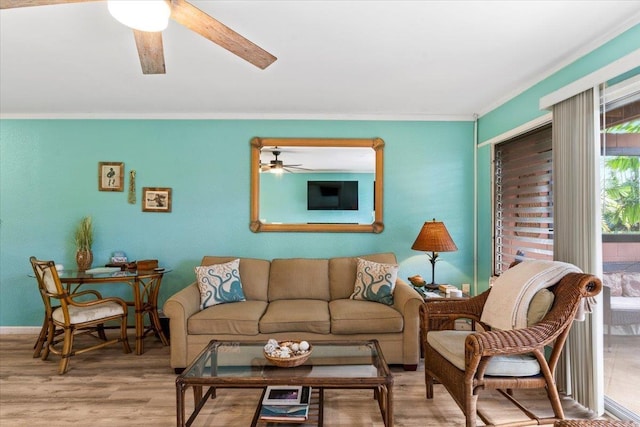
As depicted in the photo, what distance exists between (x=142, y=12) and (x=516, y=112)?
120 inches

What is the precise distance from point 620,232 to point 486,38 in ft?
4.91

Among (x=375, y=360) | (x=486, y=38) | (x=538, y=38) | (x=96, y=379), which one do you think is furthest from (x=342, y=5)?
(x=96, y=379)

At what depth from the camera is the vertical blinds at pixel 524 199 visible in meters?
2.74

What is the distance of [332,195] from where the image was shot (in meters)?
3.81

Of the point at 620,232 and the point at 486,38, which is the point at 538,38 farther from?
the point at 620,232

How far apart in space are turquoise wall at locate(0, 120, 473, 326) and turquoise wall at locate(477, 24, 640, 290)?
149mm

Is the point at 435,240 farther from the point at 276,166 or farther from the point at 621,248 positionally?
the point at 276,166

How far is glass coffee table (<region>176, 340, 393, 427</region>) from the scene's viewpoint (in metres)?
1.76

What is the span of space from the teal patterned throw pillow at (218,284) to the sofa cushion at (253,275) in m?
0.11

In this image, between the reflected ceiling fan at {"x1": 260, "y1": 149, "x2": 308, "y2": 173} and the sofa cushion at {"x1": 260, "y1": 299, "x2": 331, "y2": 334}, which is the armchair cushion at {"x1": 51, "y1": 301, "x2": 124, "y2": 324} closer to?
the sofa cushion at {"x1": 260, "y1": 299, "x2": 331, "y2": 334}

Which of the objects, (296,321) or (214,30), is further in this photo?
(296,321)

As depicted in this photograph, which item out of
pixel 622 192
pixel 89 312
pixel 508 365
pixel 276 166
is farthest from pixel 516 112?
pixel 89 312

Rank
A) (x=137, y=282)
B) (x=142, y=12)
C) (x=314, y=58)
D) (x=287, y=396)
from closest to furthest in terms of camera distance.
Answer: (x=142, y=12), (x=287, y=396), (x=314, y=58), (x=137, y=282)

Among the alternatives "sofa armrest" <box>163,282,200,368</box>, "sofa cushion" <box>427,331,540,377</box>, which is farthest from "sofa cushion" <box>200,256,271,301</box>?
"sofa cushion" <box>427,331,540,377</box>
